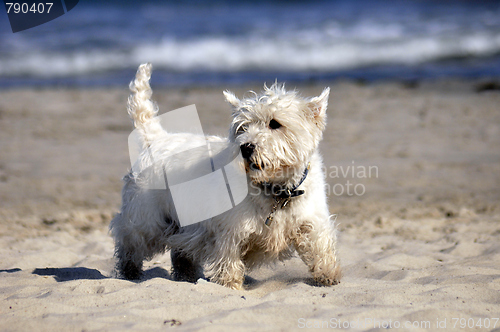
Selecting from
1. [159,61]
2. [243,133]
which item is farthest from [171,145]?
[159,61]

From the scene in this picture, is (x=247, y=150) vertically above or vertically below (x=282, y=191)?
above

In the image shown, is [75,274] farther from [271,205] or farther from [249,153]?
[249,153]

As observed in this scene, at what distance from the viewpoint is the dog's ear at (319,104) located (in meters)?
3.76

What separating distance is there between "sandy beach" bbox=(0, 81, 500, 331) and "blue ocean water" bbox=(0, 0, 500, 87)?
2.62 metres

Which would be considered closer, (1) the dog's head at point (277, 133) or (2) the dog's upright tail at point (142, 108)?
(1) the dog's head at point (277, 133)

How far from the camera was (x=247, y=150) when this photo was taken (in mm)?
3508

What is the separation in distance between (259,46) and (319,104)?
51.1 ft

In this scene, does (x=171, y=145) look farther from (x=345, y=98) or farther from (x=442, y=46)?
(x=442, y=46)

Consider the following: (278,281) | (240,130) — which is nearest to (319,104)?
(240,130)

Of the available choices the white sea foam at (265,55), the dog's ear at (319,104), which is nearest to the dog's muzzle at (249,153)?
the dog's ear at (319,104)

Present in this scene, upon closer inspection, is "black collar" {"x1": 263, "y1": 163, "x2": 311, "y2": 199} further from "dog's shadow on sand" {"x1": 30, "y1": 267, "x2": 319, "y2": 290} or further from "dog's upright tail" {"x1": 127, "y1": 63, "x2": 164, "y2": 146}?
"dog's upright tail" {"x1": 127, "y1": 63, "x2": 164, "y2": 146}

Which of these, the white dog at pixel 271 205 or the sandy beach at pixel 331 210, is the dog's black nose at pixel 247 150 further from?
the sandy beach at pixel 331 210

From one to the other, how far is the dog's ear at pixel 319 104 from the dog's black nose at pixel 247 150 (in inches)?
24.9

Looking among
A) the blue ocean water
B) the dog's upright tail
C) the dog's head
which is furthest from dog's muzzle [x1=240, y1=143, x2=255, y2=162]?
the blue ocean water
